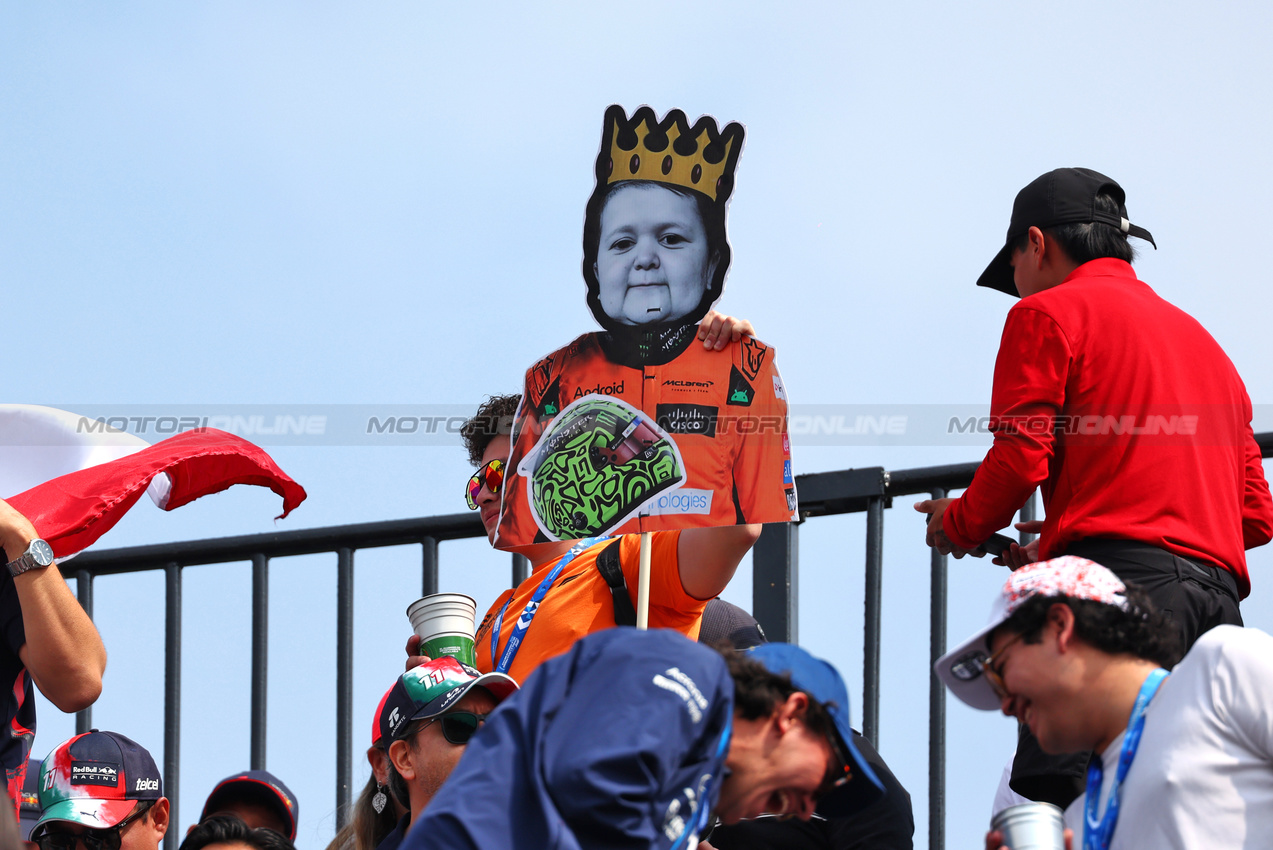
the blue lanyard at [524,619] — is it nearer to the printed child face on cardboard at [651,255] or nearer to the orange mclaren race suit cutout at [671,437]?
the orange mclaren race suit cutout at [671,437]

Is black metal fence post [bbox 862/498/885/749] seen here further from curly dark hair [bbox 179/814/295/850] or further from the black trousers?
curly dark hair [bbox 179/814/295/850]

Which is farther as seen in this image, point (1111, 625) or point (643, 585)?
point (643, 585)

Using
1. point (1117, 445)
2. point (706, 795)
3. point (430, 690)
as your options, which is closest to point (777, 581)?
point (1117, 445)

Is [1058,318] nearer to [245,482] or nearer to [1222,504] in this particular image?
[1222,504]

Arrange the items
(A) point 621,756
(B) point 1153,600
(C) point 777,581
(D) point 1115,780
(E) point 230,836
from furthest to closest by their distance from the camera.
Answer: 1. (C) point 777,581
2. (E) point 230,836
3. (B) point 1153,600
4. (D) point 1115,780
5. (A) point 621,756

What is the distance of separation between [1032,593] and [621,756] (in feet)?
A: 3.37

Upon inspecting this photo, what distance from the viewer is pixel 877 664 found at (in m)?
4.36

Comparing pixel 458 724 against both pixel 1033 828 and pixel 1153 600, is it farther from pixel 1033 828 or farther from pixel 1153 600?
pixel 1153 600

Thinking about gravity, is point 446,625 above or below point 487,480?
below

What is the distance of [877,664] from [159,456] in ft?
7.17

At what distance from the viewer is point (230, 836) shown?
397 centimetres

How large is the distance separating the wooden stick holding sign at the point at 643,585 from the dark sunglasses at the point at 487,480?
2.52 ft

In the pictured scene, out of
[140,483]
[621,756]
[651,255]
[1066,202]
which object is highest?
[1066,202]

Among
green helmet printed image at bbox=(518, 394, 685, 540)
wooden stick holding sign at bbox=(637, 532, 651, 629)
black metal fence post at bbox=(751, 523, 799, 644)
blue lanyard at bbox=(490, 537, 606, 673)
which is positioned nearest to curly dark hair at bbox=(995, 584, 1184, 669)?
wooden stick holding sign at bbox=(637, 532, 651, 629)
